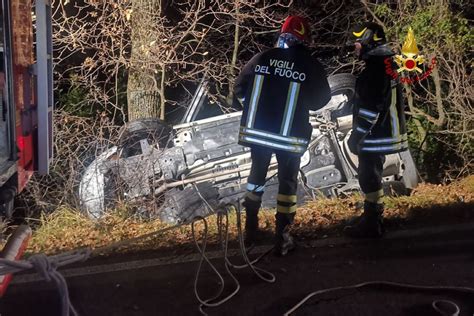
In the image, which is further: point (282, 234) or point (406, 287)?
point (282, 234)

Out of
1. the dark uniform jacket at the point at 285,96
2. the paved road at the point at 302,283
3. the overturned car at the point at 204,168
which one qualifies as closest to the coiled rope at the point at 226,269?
the paved road at the point at 302,283

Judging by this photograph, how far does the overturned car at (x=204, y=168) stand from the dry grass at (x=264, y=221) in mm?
318

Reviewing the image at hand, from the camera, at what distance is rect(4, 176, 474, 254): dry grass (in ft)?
19.4

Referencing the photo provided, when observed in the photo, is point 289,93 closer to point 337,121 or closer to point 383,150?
point 383,150

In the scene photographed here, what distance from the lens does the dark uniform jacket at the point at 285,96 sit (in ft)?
16.4

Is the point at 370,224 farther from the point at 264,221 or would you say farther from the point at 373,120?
the point at 264,221

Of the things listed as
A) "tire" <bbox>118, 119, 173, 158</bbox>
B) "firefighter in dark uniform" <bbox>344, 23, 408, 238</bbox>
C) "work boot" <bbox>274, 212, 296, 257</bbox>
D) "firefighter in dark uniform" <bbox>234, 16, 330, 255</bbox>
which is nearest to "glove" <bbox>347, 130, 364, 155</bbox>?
"firefighter in dark uniform" <bbox>344, 23, 408, 238</bbox>

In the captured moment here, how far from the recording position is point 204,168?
777 centimetres

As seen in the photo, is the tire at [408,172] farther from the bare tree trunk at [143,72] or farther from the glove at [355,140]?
the bare tree trunk at [143,72]

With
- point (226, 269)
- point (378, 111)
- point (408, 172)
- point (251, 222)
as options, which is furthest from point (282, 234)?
point (408, 172)

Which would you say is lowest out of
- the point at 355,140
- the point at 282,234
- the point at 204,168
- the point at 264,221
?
the point at 264,221

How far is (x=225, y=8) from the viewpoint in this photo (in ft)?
28.8

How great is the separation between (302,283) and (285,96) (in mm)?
1498

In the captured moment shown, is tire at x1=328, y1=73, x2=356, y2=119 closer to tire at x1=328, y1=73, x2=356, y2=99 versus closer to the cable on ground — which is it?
tire at x1=328, y1=73, x2=356, y2=99
